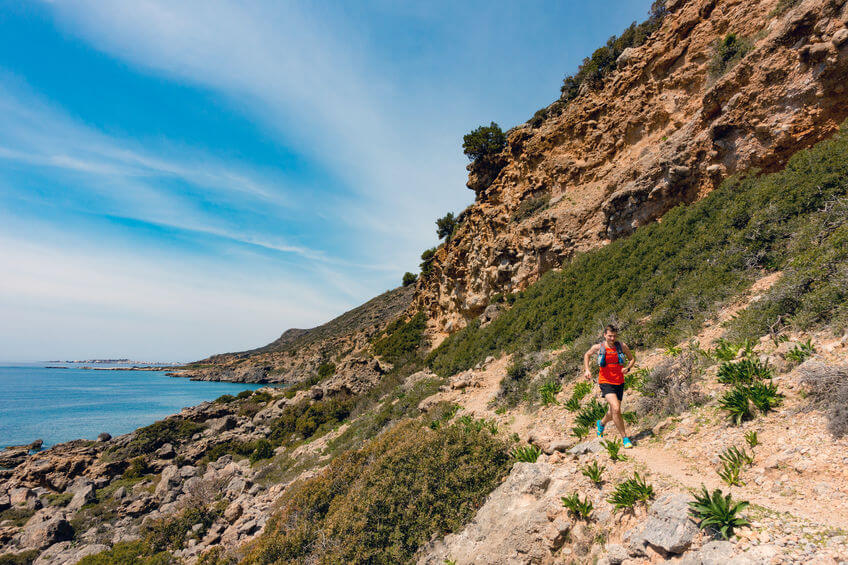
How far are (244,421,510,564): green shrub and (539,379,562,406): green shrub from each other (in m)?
1.76

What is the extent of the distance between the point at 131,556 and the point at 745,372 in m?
15.4

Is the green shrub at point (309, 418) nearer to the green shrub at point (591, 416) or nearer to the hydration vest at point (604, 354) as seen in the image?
the green shrub at point (591, 416)

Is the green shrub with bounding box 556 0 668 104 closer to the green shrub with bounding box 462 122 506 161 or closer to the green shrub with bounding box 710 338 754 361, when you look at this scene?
the green shrub with bounding box 462 122 506 161

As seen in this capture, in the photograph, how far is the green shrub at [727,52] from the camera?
498 inches

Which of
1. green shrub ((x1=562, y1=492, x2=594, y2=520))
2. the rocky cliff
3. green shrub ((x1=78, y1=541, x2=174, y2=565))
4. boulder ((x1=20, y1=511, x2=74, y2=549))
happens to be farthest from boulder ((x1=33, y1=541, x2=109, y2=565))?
the rocky cliff

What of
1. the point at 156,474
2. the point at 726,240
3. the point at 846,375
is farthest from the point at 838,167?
the point at 156,474

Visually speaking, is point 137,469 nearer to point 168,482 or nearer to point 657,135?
point 168,482

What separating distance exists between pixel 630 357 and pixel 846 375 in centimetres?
213

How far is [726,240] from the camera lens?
29.9 ft

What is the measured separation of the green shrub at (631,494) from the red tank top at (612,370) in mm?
1609

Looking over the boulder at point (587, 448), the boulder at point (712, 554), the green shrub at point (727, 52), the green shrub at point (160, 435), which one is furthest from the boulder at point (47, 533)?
the green shrub at point (727, 52)

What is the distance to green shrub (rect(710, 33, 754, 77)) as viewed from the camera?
41.5 ft

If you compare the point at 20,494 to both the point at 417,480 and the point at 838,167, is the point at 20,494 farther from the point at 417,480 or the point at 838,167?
the point at 838,167

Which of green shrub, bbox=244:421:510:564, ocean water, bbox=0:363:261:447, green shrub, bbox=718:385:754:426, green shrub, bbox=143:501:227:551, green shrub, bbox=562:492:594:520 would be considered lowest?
ocean water, bbox=0:363:261:447
